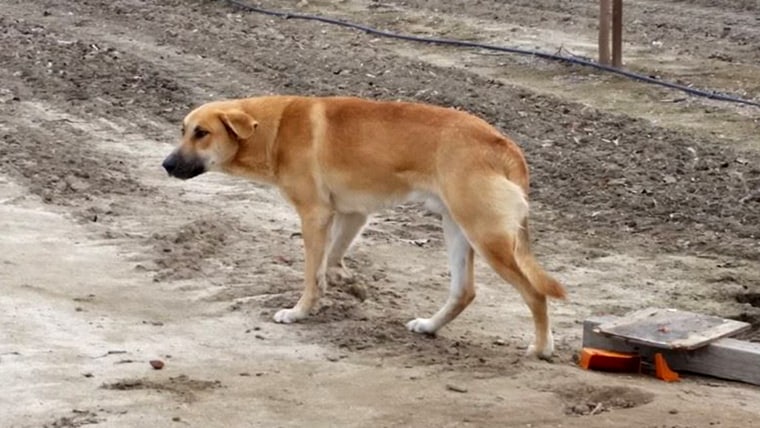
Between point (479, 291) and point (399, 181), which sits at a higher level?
point (399, 181)

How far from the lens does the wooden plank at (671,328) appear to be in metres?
6.94

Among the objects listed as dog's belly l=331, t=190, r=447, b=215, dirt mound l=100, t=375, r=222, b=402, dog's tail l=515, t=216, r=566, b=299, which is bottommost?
dirt mound l=100, t=375, r=222, b=402

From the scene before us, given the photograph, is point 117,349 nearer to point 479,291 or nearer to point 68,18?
point 479,291

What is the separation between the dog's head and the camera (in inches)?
299

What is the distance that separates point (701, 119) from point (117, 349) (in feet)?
24.1

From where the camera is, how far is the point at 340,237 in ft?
26.0

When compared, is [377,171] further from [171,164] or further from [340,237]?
[171,164]

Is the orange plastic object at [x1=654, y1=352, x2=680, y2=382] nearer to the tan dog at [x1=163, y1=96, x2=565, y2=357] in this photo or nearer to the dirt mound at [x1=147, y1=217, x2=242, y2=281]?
the tan dog at [x1=163, y1=96, x2=565, y2=357]

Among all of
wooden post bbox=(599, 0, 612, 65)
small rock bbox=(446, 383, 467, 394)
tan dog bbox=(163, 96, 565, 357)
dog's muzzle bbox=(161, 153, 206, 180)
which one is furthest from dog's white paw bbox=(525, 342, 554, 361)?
wooden post bbox=(599, 0, 612, 65)

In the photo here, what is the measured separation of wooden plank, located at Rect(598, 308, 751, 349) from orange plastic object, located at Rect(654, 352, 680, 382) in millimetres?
109

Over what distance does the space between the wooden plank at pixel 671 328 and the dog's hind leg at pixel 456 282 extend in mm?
705

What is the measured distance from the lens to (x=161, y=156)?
1123cm

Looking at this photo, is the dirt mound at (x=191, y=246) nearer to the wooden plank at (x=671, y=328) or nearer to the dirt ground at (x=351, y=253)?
the dirt ground at (x=351, y=253)

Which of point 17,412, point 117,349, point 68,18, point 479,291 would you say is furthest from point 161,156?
point 68,18
